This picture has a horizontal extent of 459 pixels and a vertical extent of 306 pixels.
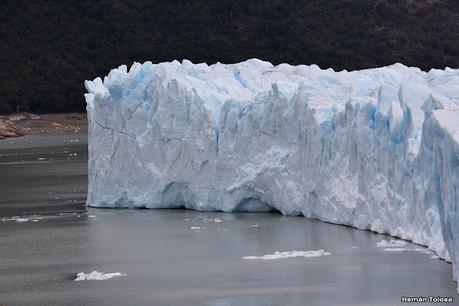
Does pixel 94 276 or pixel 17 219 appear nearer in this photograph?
pixel 94 276

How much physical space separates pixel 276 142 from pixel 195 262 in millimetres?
4460

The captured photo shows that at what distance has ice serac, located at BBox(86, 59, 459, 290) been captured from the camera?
15.9m

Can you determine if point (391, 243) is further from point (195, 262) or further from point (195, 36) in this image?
point (195, 36)

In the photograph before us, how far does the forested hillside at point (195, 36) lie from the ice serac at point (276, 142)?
126 ft

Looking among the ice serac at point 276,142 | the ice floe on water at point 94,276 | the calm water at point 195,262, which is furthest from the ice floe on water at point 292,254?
the ice floe on water at point 94,276

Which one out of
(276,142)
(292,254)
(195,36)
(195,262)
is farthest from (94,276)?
(195,36)

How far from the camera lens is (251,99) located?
20.7 m

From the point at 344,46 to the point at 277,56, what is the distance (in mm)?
4916

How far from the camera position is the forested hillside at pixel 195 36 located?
63.1 metres

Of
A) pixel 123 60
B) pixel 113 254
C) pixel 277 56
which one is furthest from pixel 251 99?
pixel 123 60

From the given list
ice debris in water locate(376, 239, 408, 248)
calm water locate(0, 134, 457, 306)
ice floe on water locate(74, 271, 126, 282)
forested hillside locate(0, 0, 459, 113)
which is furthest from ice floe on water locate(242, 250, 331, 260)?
forested hillside locate(0, 0, 459, 113)

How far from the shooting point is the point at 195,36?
222 feet

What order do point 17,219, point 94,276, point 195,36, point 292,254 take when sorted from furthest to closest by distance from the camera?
1. point 195,36
2. point 17,219
3. point 292,254
4. point 94,276

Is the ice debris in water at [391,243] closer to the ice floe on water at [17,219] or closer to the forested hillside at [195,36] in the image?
the ice floe on water at [17,219]
